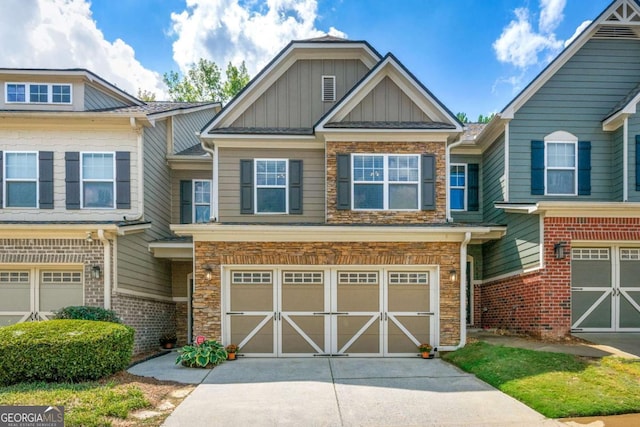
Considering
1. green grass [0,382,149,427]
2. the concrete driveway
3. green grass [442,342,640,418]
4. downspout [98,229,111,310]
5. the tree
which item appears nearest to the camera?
green grass [0,382,149,427]

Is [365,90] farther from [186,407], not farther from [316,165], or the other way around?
[186,407]

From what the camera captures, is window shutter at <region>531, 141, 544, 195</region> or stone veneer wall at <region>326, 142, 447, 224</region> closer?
stone veneer wall at <region>326, 142, 447, 224</region>

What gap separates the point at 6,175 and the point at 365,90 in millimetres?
10158

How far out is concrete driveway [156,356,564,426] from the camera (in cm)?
666

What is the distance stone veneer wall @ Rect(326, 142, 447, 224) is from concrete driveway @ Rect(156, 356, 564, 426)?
385 centimetres

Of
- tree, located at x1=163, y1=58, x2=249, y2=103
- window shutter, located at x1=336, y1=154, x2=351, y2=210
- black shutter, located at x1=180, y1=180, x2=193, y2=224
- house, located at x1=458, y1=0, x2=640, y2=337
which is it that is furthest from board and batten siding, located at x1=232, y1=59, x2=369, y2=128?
tree, located at x1=163, y1=58, x2=249, y2=103

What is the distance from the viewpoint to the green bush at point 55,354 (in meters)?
8.22

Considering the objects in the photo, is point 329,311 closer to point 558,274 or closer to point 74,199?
point 558,274

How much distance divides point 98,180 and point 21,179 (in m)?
2.07

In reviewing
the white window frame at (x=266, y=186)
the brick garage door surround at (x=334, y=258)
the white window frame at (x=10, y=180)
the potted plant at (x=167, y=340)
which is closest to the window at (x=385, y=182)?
the brick garage door surround at (x=334, y=258)

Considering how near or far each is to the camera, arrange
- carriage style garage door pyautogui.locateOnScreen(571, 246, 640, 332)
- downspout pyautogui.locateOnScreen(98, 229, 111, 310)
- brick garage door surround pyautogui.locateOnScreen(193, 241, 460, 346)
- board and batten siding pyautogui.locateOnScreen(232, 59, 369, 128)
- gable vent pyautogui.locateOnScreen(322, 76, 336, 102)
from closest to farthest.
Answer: brick garage door surround pyautogui.locateOnScreen(193, 241, 460, 346)
downspout pyautogui.locateOnScreen(98, 229, 111, 310)
carriage style garage door pyautogui.locateOnScreen(571, 246, 640, 332)
board and batten siding pyautogui.locateOnScreen(232, 59, 369, 128)
gable vent pyautogui.locateOnScreen(322, 76, 336, 102)

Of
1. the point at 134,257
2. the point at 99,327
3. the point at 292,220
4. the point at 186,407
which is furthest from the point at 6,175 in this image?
the point at 186,407

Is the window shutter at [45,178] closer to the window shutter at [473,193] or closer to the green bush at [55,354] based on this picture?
the green bush at [55,354]

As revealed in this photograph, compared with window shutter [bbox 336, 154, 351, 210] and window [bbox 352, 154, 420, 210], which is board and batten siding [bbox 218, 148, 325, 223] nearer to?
window shutter [bbox 336, 154, 351, 210]
